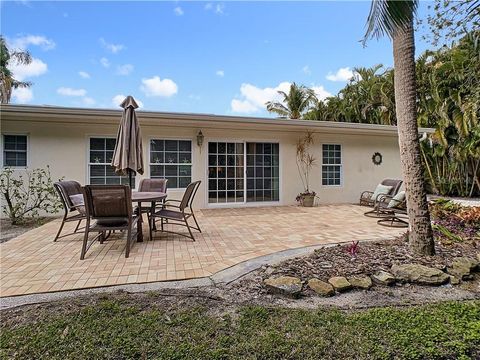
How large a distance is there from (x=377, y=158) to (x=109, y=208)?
921 centimetres

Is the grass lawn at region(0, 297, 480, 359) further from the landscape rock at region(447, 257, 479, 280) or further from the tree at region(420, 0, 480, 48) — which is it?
the tree at region(420, 0, 480, 48)

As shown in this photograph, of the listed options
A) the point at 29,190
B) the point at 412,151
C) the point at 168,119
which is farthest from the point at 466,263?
the point at 29,190

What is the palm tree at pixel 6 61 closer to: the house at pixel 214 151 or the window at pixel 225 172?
the house at pixel 214 151

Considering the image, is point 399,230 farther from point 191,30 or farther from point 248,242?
point 191,30

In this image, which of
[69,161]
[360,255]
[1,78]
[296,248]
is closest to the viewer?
[360,255]

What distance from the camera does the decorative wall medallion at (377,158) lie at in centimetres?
991

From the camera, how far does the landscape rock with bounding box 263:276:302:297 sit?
8.70ft

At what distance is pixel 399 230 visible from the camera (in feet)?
17.6

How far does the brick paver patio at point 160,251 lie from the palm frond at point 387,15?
2903mm

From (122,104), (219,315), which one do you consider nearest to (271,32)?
(122,104)

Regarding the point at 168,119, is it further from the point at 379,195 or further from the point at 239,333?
the point at 239,333

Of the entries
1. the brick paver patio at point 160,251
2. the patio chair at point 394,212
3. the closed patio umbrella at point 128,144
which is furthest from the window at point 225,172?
the patio chair at point 394,212

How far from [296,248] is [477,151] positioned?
31.2 feet

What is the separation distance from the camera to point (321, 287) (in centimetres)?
274
